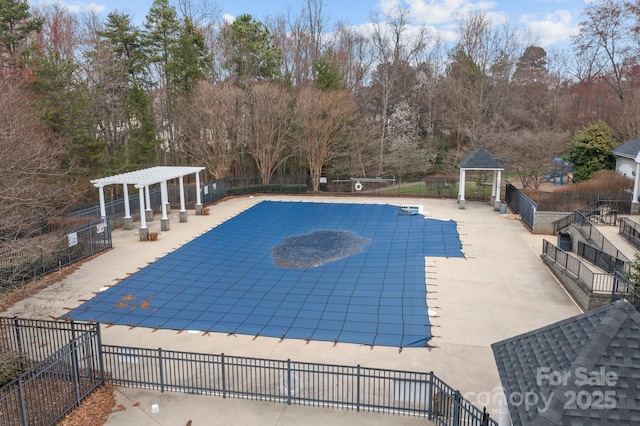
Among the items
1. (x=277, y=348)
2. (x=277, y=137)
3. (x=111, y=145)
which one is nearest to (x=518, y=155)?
(x=277, y=137)

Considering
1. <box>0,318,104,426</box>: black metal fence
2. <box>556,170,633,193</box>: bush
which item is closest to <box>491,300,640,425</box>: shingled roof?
<box>0,318,104,426</box>: black metal fence

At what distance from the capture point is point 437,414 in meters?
9.42

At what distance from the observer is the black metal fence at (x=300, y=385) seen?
9516mm

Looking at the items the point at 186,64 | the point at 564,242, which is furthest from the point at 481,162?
the point at 186,64

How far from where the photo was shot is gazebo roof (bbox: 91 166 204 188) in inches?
894

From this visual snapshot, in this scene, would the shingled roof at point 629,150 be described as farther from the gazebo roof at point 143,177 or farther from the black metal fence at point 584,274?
the gazebo roof at point 143,177

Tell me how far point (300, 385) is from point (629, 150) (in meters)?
25.6

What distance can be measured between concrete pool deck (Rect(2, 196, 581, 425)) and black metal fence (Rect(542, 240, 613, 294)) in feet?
2.30

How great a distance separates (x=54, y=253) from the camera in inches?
733

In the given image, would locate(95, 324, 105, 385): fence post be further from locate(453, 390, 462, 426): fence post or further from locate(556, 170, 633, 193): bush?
locate(556, 170, 633, 193): bush

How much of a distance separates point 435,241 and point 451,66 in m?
33.5

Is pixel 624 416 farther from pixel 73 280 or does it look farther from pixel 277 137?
pixel 277 137

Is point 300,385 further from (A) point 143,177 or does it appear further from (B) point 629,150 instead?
(B) point 629,150

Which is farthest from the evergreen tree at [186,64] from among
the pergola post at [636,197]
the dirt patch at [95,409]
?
the dirt patch at [95,409]
